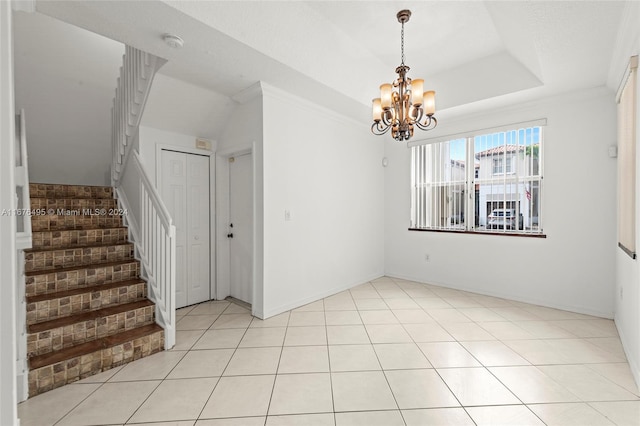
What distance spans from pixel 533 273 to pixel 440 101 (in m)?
2.68

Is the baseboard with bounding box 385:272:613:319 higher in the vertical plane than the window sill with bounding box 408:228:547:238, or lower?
lower

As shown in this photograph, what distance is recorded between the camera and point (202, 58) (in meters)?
2.71

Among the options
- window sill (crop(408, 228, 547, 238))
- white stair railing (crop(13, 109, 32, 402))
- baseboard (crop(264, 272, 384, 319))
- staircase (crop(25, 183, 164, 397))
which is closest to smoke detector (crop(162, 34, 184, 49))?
white stair railing (crop(13, 109, 32, 402))

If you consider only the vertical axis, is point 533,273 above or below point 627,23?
below

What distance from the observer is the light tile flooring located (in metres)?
1.80

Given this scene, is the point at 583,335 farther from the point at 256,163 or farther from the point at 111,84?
the point at 111,84

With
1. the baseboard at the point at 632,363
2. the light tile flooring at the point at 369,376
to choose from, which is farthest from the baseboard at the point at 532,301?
the baseboard at the point at 632,363

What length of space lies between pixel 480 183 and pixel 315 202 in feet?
8.33

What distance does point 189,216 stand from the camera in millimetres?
3881

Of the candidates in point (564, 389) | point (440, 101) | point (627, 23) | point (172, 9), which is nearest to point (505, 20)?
point (627, 23)

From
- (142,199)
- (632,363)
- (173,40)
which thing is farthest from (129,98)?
(632,363)

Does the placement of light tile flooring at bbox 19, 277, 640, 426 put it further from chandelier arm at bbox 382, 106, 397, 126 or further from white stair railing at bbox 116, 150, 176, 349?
chandelier arm at bbox 382, 106, 397, 126

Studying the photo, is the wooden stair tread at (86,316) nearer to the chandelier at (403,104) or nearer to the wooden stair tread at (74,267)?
the wooden stair tread at (74,267)

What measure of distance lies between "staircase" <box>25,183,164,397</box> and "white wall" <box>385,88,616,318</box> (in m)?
4.34
